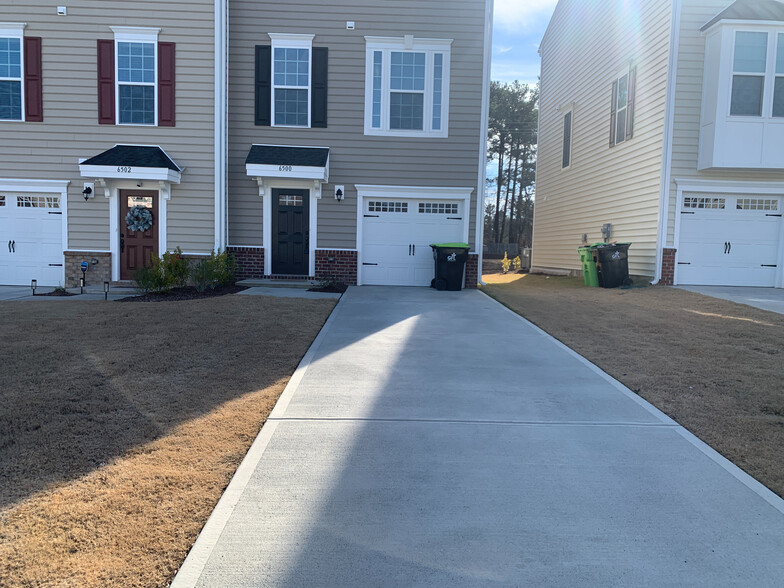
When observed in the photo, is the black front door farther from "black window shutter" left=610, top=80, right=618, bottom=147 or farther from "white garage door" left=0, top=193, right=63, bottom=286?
"black window shutter" left=610, top=80, right=618, bottom=147

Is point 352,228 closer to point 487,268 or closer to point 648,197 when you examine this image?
point 648,197

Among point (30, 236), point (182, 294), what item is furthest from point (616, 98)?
point (30, 236)

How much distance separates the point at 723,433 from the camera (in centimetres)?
417

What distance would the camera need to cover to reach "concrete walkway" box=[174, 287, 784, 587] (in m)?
2.57

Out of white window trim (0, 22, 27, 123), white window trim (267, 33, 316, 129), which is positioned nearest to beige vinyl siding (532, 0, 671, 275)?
white window trim (267, 33, 316, 129)

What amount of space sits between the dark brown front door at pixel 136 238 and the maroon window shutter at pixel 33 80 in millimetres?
2610

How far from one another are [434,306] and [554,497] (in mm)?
7275

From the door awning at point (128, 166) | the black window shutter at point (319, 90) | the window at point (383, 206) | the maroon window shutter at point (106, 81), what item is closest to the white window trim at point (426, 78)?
the black window shutter at point (319, 90)

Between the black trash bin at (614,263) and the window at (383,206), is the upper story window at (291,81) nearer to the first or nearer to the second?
the window at (383,206)

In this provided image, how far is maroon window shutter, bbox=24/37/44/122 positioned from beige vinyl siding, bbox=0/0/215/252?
0.11m

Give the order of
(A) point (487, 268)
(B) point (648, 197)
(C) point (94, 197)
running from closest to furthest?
(C) point (94, 197) → (B) point (648, 197) → (A) point (487, 268)

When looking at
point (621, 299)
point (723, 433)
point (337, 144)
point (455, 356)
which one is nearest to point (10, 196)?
point (337, 144)

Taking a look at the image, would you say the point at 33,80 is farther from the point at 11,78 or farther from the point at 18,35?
the point at 18,35

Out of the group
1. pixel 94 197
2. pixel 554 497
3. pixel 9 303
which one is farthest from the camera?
pixel 94 197
